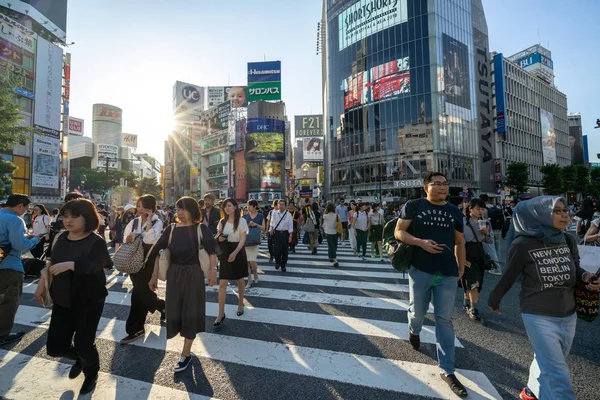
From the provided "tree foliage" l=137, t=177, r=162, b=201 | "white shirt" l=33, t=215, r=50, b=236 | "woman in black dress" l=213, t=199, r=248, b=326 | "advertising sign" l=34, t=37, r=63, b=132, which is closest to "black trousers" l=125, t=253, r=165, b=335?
"woman in black dress" l=213, t=199, r=248, b=326

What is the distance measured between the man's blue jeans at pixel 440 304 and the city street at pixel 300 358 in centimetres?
28

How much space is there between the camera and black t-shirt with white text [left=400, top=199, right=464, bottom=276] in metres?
2.85

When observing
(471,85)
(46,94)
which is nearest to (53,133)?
(46,94)

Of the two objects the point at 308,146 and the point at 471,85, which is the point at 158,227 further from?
the point at 308,146

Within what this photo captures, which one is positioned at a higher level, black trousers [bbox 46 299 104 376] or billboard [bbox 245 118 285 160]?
billboard [bbox 245 118 285 160]

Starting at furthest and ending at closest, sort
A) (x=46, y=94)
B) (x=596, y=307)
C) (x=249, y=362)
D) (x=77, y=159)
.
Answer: (x=77, y=159) → (x=46, y=94) → (x=249, y=362) → (x=596, y=307)

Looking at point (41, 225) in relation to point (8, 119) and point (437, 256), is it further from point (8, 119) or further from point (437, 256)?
point (8, 119)

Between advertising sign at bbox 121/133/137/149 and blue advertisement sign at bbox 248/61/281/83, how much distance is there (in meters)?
97.1

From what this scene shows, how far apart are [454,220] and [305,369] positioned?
2157 millimetres

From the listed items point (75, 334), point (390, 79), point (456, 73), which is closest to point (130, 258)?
point (75, 334)

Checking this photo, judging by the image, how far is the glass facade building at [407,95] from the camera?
142 ft

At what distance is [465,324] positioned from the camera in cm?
411

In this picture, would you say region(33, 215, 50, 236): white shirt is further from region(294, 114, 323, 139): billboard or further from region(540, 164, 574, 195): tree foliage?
region(294, 114, 323, 139): billboard

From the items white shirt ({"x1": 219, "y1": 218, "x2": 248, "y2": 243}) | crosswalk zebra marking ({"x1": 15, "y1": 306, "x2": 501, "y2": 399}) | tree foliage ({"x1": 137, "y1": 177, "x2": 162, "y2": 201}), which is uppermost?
tree foliage ({"x1": 137, "y1": 177, "x2": 162, "y2": 201})
